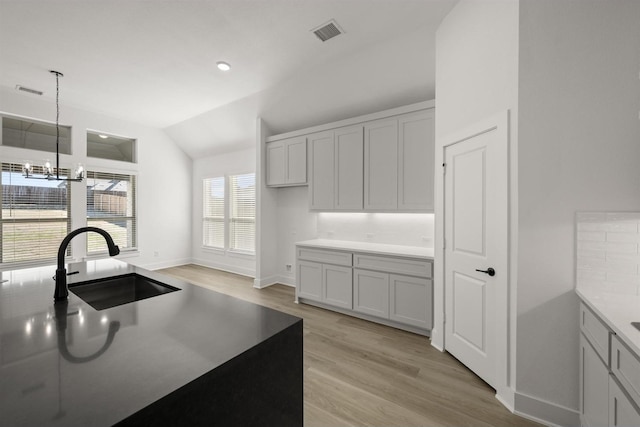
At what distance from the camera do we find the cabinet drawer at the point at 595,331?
140 centimetres

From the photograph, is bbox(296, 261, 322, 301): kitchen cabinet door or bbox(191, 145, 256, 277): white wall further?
bbox(191, 145, 256, 277): white wall

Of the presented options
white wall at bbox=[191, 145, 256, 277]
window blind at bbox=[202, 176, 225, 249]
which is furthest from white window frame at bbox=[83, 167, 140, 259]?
window blind at bbox=[202, 176, 225, 249]

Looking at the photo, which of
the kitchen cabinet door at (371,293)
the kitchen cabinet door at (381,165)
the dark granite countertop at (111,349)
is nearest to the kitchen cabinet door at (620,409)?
the dark granite countertop at (111,349)

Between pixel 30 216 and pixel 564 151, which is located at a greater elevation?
pixel 564 151

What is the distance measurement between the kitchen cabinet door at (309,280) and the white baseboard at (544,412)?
2.46m

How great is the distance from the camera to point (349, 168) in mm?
3988

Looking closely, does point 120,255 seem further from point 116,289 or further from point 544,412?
point 544,412

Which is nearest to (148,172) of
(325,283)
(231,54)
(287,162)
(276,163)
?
(276,163)

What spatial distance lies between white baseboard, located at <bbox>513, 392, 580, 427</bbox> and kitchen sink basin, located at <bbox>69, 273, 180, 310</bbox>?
2432 millimetres

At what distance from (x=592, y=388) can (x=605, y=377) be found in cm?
24

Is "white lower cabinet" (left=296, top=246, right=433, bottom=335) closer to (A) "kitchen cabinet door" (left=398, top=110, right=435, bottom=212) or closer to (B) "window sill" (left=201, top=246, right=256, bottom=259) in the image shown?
(A) "kitchen cabinet door" (left=398, top=110, right=435, bottom=212)

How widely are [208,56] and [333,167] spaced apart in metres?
2.13

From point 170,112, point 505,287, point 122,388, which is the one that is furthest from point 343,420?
point 170,112

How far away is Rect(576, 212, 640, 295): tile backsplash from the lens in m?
1.67
